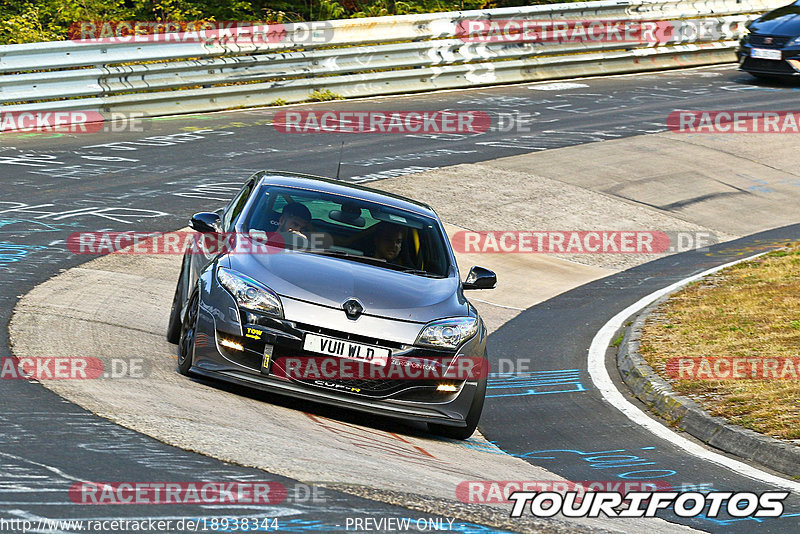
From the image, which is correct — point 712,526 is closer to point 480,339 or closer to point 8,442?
point 480,339

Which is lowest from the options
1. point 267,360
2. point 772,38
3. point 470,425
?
point 470,425

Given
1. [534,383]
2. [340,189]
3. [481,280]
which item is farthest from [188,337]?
[534,383]

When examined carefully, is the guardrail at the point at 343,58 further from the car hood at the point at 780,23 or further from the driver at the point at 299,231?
the driver at the point at 299,231

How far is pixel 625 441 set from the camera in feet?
27.5

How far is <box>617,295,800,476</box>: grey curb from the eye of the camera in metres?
7.80

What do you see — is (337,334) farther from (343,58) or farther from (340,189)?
(343,58)

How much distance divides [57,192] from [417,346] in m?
7.88

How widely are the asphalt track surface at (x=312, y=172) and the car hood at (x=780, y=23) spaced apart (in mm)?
1327

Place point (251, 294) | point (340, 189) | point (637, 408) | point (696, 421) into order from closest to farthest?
point (251, 294), point (696, 421), point (340, 189), point (637, 408)

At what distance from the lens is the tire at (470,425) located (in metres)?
7.70

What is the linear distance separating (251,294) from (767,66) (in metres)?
20.1

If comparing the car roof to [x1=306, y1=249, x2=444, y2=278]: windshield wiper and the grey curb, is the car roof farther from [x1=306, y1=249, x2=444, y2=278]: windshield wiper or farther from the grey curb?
the grey curb

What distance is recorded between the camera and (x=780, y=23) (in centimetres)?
2423

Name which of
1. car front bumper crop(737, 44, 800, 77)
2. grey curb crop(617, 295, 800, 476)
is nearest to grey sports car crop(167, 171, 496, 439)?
grey curb crop(617, 295, 800, 476)
